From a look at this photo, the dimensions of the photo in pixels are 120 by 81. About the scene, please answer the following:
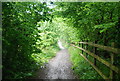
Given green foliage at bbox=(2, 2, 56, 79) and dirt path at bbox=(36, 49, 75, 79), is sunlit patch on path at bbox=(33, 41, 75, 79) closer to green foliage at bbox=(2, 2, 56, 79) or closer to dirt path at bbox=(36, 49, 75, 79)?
Answer: dirt path at bbox=(36, 49, 75, 79)

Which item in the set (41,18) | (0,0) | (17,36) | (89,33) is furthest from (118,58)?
(0,0)

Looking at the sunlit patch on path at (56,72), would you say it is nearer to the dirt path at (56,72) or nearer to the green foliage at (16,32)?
the dirt path at (56,72)

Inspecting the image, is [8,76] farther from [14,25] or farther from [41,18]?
[41,18]

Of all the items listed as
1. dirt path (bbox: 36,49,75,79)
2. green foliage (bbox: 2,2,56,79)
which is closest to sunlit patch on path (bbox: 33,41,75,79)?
dirt path (bbox: 36,49,75,79)

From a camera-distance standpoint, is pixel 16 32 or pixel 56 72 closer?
pixel 16 32

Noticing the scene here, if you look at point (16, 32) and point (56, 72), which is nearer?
point (16, 32)

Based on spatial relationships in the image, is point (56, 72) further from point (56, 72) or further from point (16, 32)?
point (16, 32)

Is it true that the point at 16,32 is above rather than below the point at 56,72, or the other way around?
above

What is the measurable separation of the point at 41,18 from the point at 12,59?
2372 millimetres

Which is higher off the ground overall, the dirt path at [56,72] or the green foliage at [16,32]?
the green foliage at [16,32]

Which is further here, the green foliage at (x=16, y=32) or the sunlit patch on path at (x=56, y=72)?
the sunlit patch on path at (x=56, y=72)

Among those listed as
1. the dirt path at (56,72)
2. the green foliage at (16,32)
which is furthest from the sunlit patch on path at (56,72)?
the green foliage at (16,32)

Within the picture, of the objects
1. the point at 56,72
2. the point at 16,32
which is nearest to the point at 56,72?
the point at 56,72

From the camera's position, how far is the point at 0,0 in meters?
3.71
